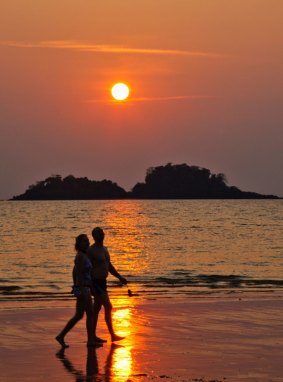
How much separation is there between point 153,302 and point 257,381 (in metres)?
11.5

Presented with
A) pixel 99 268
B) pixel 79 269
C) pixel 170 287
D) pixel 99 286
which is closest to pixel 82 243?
pixel 79 269

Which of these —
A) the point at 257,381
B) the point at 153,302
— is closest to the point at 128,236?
the point at 153,302

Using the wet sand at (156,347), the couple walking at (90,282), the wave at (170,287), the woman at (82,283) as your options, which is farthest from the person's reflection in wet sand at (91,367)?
the wave at (170,287)

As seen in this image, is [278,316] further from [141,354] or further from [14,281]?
[14,281]

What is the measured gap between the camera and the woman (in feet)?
46.6

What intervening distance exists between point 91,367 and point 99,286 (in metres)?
2.39

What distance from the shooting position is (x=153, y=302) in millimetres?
23141

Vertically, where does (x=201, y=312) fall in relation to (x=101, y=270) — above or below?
below

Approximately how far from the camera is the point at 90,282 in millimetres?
14484

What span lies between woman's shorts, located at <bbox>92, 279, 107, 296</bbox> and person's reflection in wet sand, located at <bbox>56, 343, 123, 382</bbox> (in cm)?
98

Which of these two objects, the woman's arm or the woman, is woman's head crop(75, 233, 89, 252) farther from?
the woman's arm

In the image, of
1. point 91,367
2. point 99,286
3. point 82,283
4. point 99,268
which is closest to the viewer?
point 91,367

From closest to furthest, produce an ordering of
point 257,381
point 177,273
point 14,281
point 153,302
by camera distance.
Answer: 1. point 257,381
2. point 153,302
3. point 14,281
4. point 177,273

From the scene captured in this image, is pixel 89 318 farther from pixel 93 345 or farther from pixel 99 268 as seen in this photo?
pixel 99 268
